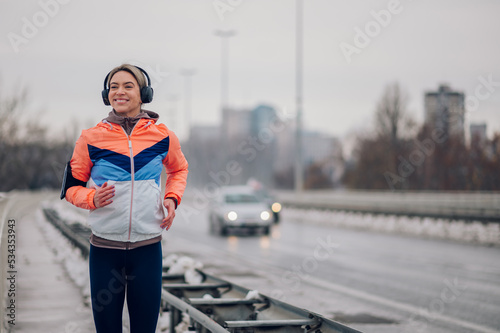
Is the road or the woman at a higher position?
the woman

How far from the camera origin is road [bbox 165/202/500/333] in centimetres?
839

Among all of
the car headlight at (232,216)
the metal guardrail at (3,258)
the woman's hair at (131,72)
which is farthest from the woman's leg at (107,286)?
the car headlight at (232,216)

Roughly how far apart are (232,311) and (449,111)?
45.2m

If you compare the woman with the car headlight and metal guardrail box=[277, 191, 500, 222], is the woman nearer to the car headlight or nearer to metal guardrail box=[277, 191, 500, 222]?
the car headlight

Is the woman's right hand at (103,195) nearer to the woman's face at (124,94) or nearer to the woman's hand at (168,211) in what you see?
the woman's hand at (168,211)

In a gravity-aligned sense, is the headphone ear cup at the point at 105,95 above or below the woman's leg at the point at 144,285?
above

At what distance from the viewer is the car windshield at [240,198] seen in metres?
Result: 22.9

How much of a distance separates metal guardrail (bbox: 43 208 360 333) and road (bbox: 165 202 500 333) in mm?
1899

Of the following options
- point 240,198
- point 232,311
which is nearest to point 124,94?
point 232,311

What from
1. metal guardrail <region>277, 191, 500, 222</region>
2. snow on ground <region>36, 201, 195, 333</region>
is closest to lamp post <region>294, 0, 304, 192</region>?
metal guardrail <region>277, 191, 500, 222</region>

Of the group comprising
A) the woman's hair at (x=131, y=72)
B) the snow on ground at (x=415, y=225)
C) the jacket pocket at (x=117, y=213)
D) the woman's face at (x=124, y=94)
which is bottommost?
the snow on ground at (x=415, y=225)

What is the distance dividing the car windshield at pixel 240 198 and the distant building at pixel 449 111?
77.9 ft

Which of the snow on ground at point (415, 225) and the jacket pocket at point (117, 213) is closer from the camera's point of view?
the jacket pocket at point (117, 213)

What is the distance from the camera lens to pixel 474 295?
10.1m
